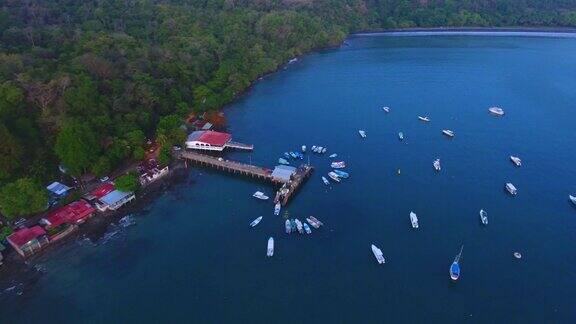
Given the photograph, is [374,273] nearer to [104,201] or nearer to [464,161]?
[464,161]

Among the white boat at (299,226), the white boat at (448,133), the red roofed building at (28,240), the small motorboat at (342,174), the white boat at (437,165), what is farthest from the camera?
the white boat at (448,133)

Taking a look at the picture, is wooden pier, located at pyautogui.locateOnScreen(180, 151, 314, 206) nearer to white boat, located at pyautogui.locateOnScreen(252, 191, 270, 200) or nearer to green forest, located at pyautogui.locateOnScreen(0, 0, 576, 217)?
white boat, located at pyautogui.locateOnScreen(252, 191, 270, 200)

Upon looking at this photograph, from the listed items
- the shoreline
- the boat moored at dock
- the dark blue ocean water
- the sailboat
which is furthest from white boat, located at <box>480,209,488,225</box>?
the shoreline

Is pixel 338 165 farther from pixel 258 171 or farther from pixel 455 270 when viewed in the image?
pixel 455 270

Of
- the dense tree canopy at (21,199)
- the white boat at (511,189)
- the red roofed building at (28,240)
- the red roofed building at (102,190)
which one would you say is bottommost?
the white boat at (511,189)

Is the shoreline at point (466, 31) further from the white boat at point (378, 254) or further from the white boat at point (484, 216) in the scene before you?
the white boat at point (378, 254)

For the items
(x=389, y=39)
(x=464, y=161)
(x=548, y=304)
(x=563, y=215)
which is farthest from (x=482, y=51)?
(x=548, y=304)

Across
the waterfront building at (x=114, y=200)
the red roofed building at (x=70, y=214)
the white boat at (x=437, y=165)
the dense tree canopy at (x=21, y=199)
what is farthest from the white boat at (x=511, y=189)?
the dense tree canopy at (x=21, y=199)
